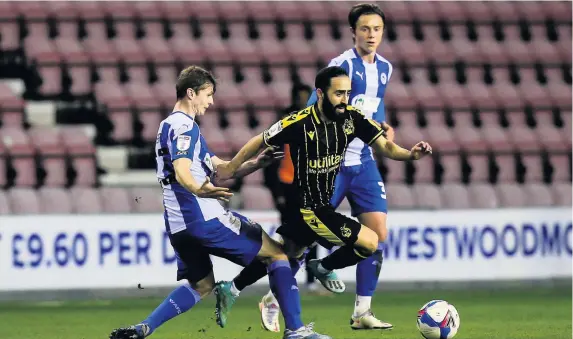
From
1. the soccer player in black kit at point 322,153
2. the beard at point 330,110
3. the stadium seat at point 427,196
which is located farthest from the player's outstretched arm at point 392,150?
the stadium seat at point 427,196

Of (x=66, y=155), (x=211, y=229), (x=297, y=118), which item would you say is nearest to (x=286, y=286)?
(x=211, y=229)

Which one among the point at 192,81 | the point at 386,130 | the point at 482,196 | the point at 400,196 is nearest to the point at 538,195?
the point at 482,196

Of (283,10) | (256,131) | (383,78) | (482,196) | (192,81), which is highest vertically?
(283,10)

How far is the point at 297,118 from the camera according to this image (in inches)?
262

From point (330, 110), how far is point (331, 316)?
287cm

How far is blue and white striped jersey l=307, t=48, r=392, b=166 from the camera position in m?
7.64

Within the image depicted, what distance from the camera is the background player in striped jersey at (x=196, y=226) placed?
6348 millimetres

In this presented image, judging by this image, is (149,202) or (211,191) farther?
(149,202)

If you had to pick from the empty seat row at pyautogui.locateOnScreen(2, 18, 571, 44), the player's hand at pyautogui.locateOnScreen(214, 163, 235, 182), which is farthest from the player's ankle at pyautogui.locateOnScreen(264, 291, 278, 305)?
the empty seat row at pyautogui.locateOnScreen(2, 18, 571, 44)

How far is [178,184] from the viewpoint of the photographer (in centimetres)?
640

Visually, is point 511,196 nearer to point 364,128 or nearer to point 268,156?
point 364,128

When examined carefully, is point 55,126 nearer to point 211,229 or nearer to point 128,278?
point 128,278

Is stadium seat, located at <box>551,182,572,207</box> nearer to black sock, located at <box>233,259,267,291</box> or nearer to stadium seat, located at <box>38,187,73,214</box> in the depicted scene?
stadium seat, located at <box>38,187,73,214</box>

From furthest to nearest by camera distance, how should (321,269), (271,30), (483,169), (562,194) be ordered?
(271,30) → (483,169) → (562,194) → (321,269)
